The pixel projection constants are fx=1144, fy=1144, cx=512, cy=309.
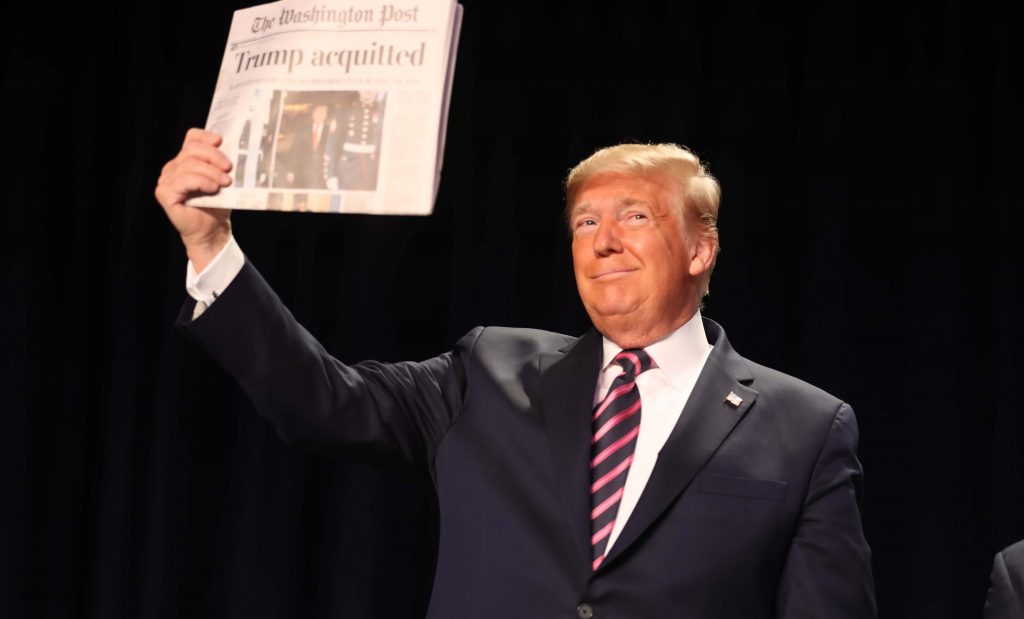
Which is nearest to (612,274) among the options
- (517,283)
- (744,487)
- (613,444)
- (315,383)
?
(613,444)

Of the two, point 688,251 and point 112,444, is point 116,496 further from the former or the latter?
point 688,251

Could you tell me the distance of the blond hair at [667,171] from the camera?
1868 mm

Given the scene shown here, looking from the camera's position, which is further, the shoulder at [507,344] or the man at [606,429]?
the shoulder at [507,344]

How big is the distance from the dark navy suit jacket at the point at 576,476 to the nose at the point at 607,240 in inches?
6.0

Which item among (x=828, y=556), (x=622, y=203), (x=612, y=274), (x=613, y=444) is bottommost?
(x=828, y=556)

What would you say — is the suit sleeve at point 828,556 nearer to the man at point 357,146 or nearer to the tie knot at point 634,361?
the tie knot at point 634,361

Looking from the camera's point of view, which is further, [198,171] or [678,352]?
[678,352]

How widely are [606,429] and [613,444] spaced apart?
0.03 m

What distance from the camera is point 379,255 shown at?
282 cm

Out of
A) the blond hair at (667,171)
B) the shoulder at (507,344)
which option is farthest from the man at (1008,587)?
the shoulder at (507,344)

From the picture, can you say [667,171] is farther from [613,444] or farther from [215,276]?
[215,276]

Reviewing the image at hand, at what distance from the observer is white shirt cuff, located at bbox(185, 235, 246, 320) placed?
1.55 meters

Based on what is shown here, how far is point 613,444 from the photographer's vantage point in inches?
66.7

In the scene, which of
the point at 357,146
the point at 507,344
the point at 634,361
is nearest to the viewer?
the point at 357,146
